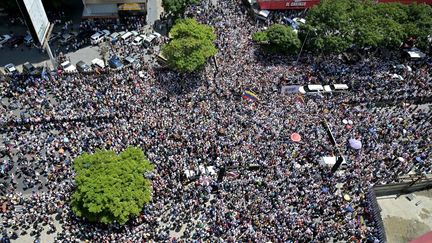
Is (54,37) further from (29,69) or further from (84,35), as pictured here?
(29,69)

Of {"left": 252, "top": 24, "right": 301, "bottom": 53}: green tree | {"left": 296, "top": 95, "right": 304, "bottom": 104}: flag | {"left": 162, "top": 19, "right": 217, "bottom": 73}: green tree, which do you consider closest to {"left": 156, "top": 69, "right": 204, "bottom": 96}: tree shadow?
{"left": 162, "top": 19, "right": 217, "bottom": 73}: green tree

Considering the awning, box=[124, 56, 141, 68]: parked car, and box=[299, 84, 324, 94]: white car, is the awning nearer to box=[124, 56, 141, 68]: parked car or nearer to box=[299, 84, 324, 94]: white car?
box=[124, 56, 141, 68]: parked car

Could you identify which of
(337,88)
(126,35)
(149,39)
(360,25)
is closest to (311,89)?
(337,88)

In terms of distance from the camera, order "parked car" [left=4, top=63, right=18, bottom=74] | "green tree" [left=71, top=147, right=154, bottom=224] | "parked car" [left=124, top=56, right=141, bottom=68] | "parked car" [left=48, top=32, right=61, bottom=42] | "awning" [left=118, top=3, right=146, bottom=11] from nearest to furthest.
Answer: "green tree" [left=71, top=147, right=154, bottom=224]
"parked car" [left=4, top=63, right=18, bottom=74]
"parked car" [left=124, top=56, right=141, bottom=68]
"parked car" [left=48, top=32, right=61, bottom=42]
"awning" [left=118, top=3, right=146, bottom=11]

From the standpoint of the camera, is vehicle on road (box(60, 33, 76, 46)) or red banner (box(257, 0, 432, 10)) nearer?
vehicle on road (box(60, 33, 76, 46))

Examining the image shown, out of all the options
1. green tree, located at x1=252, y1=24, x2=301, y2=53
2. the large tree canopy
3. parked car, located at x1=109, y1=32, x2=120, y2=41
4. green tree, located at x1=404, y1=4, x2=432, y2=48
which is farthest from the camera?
parked car, located at x1=109, y1=32, x2=120, y2=41

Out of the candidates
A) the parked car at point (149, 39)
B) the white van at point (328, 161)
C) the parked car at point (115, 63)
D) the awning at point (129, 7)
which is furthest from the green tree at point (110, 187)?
the awning at point (129, 7)
